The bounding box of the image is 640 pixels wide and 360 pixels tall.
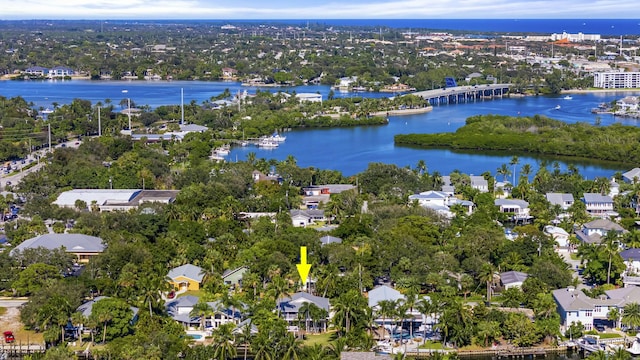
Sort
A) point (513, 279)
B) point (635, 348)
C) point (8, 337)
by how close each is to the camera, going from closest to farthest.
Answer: point (635, 348)
point (8, 337)
point (513, 279)

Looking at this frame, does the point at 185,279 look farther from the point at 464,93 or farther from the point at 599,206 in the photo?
the point at 464,93

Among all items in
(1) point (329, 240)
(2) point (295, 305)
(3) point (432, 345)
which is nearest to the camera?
(3) point (432, 345)

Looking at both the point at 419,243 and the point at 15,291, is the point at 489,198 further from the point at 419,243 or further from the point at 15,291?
the point at 15,291

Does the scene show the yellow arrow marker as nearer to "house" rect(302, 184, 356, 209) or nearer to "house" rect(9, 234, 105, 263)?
"house" rect(9, 234, 105, 263)

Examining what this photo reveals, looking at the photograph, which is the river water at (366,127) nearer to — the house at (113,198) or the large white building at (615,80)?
the large white building at (615,80)

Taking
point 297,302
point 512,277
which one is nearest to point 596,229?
point 512,277

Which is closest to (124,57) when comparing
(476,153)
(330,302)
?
(476,153)
